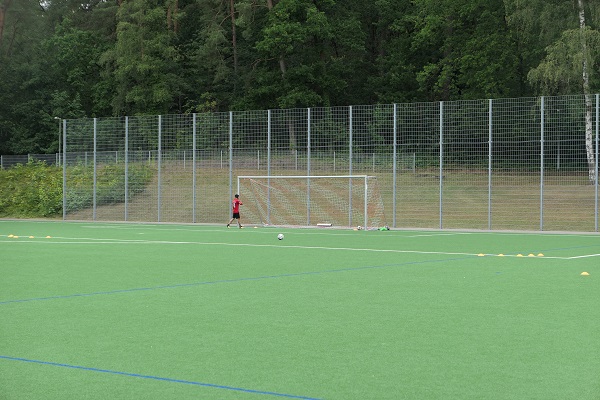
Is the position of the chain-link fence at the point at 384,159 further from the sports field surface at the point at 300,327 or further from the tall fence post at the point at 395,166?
the sports field surface at the point at 300,327

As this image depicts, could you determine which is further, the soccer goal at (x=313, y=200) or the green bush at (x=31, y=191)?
the green bush at (x=31, y=191)

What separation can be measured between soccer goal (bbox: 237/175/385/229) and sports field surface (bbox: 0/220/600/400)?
13.0 m

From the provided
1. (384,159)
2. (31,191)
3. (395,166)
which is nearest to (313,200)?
(384,159)

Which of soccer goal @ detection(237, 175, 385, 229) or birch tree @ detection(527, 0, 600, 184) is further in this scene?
birch tree @ detection(527, 0, 600, 184)

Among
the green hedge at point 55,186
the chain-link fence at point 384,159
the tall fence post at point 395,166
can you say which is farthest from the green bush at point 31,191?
the tall fence post at point 395,166

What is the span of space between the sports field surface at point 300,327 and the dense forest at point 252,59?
33306 millimetres

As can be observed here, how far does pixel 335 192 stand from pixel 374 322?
21.2 metres

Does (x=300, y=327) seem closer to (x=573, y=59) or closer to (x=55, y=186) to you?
(x=573, y=59)

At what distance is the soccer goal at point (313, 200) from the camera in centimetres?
2875

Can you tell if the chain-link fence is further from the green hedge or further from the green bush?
the green bush

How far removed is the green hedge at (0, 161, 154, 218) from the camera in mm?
33938

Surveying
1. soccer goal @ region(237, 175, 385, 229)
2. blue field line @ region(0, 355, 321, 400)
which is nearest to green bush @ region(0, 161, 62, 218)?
soccer goal @ region(237, 175, 385, 229)

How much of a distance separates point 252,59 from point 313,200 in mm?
30762

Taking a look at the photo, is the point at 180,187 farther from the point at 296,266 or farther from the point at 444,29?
the point at 444,29
